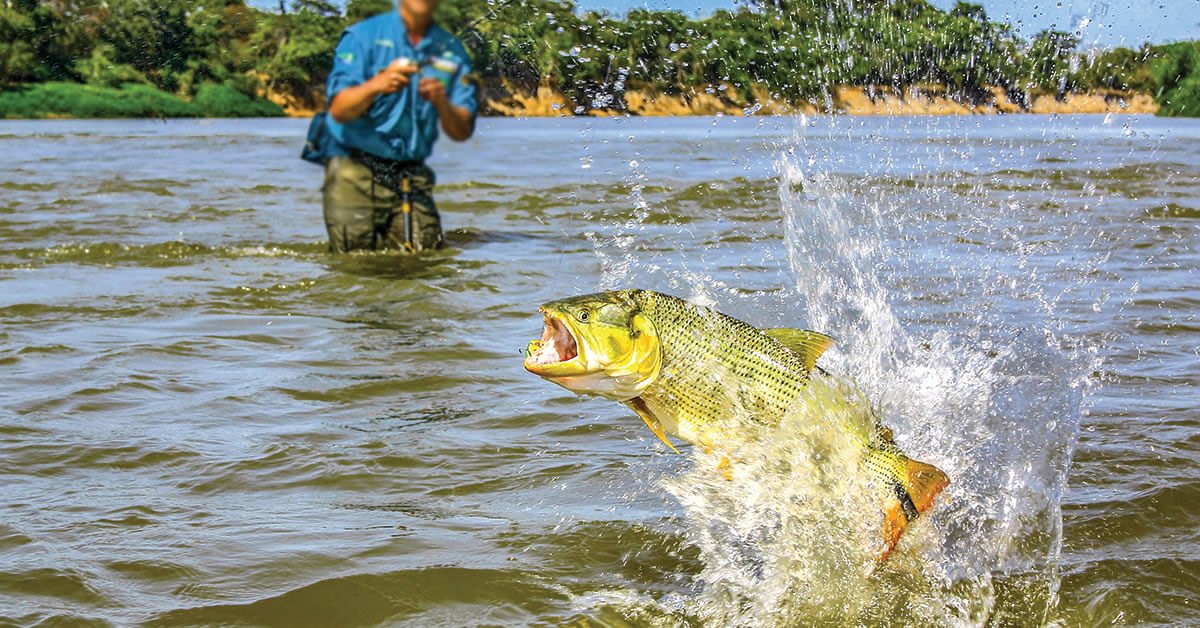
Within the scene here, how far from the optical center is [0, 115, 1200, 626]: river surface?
12.5 ft

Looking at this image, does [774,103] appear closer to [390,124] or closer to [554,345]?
[390,124]

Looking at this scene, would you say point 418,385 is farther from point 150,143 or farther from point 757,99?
point 150,143

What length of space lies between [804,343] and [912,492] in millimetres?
526

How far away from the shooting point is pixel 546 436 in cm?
554

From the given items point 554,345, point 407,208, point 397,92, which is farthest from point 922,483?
point 407,208

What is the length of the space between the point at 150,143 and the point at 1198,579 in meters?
26.9

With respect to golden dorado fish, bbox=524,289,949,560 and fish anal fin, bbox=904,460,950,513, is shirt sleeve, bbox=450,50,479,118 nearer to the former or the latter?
golden dorado fish, bbox=524,289,949,560

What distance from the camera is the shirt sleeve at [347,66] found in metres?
9.64

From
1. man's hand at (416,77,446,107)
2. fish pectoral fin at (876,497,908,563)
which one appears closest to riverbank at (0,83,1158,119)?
man's hand at (416,77,446,107)

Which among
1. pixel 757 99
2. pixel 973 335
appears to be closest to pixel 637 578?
pixel 973 335

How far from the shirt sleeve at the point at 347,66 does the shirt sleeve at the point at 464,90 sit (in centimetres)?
73

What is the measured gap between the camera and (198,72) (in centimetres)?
1346

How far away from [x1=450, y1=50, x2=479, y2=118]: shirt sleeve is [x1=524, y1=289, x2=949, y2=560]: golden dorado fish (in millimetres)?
6185

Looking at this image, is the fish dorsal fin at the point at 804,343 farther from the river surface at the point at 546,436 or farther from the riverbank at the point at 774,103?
the riverbank at the point at 774,103
